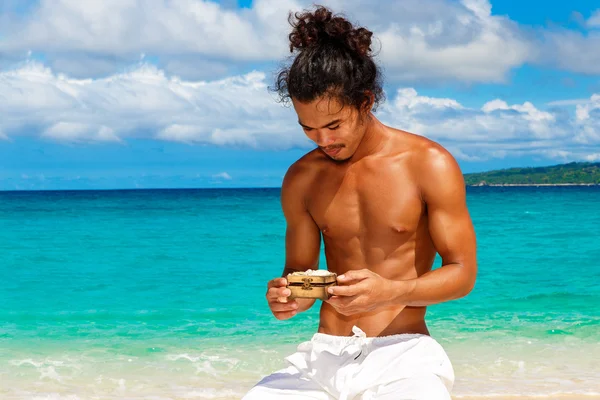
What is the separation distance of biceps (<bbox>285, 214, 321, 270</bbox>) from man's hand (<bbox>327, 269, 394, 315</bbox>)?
2.29 ft

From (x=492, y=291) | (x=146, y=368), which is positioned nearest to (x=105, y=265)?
(x=492, y=291)

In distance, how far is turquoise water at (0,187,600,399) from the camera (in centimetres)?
708

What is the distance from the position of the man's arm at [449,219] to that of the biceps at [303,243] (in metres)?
0.55

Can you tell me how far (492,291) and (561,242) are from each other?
10.2 m

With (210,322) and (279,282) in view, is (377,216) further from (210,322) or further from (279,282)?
(210,322)

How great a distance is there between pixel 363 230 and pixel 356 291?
0.58 m

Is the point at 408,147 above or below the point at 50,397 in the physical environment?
above

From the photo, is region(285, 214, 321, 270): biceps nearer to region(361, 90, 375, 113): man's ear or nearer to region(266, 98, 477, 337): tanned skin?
region(266, 98, 477, 337): tanned skin

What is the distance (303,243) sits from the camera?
3.32 metres

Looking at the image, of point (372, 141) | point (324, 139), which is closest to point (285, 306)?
point (324, 139)

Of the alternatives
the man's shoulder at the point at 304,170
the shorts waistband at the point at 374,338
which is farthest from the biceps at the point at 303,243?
the shorts waistband at the point at 374,338

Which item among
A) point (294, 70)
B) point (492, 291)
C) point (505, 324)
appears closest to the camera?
point (294, 70)

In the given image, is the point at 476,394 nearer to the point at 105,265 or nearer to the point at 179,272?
the point at 179,272

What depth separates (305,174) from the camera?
3293mm
